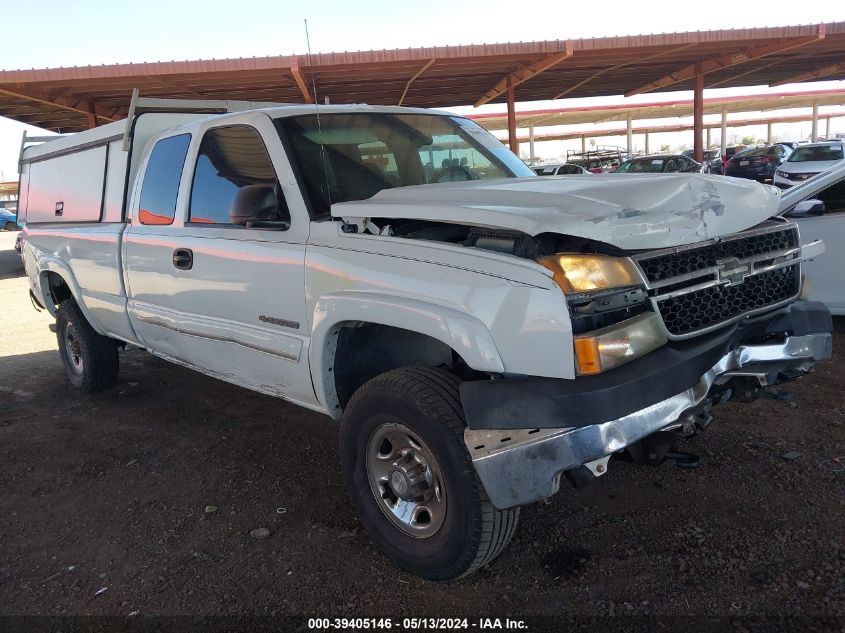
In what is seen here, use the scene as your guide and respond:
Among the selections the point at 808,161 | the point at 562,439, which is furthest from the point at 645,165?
the point at 562,439

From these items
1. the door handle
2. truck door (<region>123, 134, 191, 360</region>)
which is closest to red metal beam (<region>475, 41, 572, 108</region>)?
truck door (<region>123, 134, 191, 360</region>)

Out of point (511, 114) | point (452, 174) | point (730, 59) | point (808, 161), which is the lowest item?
point (808, 161)

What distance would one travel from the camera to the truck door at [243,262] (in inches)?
123

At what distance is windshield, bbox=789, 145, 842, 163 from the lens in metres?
17.2

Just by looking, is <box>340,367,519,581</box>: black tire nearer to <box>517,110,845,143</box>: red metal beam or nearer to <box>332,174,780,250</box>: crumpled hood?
<box>332,174,780,250</box>: crumpled hood

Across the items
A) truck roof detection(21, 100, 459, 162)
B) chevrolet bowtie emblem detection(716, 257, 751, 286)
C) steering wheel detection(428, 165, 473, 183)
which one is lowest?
chevrolet bowtie emblem detection(716, 257, 751, 286)

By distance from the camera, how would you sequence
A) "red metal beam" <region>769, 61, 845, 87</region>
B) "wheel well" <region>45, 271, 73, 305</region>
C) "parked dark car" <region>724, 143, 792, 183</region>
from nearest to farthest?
"wheel well" <region>45, 271, 73, 305</region>, "parked dark car" <region>724, 143, 792, 183</region>, "red metal beam" <region>769, 61, 845, 87</region>

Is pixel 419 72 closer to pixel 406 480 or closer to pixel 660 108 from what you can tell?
pixel 406 480

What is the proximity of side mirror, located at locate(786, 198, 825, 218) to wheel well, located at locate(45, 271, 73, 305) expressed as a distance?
6.15m

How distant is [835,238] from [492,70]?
42.3 ft

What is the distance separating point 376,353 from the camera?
3246 millimetres

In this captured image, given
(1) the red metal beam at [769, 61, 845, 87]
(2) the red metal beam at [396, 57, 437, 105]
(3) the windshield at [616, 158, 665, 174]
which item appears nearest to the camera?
(2) the red metal beam at [396, 57, 437, 105]

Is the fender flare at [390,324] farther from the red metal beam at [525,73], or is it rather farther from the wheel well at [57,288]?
the red metal beam at [525,73]

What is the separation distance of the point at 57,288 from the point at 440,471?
4973 mm
